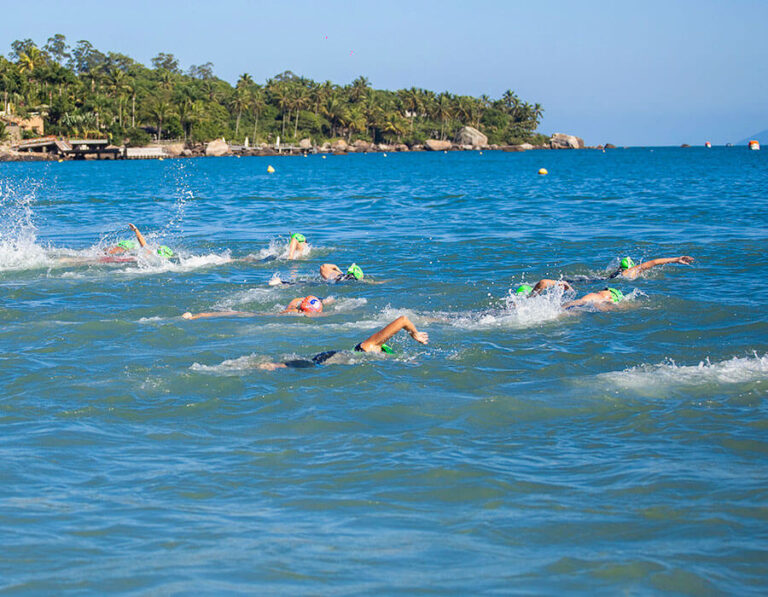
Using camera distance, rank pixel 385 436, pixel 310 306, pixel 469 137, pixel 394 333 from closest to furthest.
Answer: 1. pixel 385 436
2. pixel 394 333
3. pixel 310 306
4. pixel 469 137

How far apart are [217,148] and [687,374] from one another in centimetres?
11518

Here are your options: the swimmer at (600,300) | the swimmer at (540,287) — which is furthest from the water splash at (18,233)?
the swimmer at (600,300)

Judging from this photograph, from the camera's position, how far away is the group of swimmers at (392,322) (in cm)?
941

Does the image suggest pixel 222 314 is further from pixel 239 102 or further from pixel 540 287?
pixel 239 102

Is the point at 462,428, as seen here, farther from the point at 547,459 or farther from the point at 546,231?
the point at 546,231

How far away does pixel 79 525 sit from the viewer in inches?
224

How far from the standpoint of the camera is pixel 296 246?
19.5m

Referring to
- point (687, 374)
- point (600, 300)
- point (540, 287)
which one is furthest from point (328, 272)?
point (687, 374)

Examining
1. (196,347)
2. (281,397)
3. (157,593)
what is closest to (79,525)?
(157,593)

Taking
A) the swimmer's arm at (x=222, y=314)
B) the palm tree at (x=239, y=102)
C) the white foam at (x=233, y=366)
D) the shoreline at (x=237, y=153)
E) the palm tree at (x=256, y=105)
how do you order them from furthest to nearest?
the palm tree at (x=256, y=105) → the palm tree at (x=239, y=102) → the shoreline at (x=237, y=153) → the swimmer's arm at (x=222, y=314) → the white foam at (x=233, y=366)

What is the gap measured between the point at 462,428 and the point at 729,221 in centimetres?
2119

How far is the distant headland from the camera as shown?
104 meters

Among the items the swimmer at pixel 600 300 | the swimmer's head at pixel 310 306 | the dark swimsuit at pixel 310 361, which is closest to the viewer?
the dark swimsuit at pixel 310 361

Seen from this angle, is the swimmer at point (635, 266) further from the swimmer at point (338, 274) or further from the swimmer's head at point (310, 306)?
the swimmer's head at point (310, 306)
